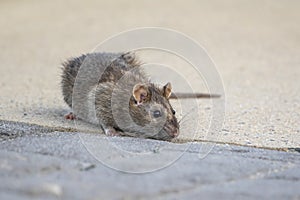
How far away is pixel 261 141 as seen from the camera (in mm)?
5715

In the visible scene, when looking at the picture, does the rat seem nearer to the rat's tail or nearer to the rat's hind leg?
the rat's hind leg

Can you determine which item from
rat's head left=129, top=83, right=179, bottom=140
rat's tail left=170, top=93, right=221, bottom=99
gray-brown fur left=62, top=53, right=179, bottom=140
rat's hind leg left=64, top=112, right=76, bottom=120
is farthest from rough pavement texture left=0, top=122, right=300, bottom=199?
rat's tail left=170, top=93, right=221, bottom=99

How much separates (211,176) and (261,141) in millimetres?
1664

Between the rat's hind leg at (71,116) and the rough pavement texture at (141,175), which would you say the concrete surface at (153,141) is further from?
the rat's hind leg at (71,116)

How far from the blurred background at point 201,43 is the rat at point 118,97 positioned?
32 centimetres

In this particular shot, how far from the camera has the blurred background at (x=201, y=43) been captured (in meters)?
6.74

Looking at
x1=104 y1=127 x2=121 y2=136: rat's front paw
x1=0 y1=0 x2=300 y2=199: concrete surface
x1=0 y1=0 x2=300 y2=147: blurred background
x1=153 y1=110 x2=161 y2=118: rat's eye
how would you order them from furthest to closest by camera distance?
x1=0 y1=0 x2=300 y2=147: blurred background
x1=104 y1=127 x2=121 y2=136: rat's front paw
x1=153 y1=110 x2=161 y2=118: rat's eye
x1=0 y1=0 x2=300 y2=199: concrete surface

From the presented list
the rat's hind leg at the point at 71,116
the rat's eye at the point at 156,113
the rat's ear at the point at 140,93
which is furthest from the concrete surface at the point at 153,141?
the rat's ear at the point at 140,93

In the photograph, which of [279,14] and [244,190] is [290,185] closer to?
[244,190]

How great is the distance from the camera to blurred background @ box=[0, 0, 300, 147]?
22.1ft

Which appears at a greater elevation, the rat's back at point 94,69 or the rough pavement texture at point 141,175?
the rat's back at point 94,69

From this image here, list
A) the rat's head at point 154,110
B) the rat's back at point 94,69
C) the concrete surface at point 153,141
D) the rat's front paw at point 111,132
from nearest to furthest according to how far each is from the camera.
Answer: the concrete surface at point 153,141 < the rat's head at point 154,110 < the rat's front paw at point 111,132 < the rat's back at point 94,69

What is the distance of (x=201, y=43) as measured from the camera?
39.5 feet

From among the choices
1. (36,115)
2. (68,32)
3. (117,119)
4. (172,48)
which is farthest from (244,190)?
(68,32)
